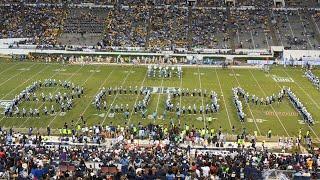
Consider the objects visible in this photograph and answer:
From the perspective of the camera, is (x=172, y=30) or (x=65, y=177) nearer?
(x=65, y=177)

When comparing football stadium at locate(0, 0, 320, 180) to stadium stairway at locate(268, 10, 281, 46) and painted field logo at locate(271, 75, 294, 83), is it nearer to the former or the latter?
stadium stairway at locate(268, 10, 281, 46)

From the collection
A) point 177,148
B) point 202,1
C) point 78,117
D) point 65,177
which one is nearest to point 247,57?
point 202,1

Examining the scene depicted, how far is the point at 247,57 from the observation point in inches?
2003

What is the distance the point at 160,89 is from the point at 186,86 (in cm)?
234

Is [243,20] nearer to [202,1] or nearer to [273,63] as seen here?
[202,1]

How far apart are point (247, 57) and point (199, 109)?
22.5 m

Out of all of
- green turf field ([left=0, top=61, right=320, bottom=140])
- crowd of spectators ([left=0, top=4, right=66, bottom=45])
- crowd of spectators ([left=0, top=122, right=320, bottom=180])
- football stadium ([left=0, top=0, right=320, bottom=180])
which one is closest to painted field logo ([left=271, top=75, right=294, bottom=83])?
green turf field ([left=0, top=61, right=320, bottom=140])

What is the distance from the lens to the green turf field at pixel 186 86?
88.1ft

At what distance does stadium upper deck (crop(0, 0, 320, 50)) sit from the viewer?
56.2 m

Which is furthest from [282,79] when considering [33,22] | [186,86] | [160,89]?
[33,22]

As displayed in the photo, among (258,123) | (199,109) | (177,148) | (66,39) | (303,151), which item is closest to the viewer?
(177,148)

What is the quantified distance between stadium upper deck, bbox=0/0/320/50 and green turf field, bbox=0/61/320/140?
10.4 meters

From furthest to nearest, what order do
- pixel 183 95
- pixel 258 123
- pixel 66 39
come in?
pixel 66 39 < pixel 183 95 < pixel 258 123

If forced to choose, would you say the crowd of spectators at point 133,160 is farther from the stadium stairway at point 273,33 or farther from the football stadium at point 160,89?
the stadium stairway at point 273,33
